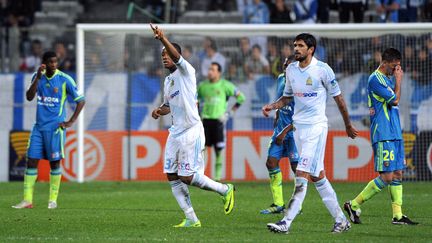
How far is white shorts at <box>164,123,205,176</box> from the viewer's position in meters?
12.7

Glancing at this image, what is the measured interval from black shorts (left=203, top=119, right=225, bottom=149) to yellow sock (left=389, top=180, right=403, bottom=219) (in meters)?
9.14

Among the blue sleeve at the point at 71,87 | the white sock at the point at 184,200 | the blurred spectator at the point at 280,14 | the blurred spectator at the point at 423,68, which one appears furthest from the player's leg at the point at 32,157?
the blurred spectator at the point at 280,14

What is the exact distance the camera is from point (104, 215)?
48.2 feet

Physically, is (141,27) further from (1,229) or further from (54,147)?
(1,229)

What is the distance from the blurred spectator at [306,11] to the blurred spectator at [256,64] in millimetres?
2471

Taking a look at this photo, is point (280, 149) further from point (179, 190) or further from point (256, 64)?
point (256, 64)

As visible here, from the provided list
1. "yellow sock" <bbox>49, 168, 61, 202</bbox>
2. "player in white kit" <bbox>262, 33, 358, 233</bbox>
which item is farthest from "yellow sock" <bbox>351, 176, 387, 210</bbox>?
"yellow sock" <bbox>49, 168, 61, 202</bbox>

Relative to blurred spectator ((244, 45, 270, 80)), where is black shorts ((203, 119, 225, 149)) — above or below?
below

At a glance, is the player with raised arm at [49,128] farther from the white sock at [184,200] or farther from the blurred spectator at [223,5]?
the blurred spectator at [223,5]

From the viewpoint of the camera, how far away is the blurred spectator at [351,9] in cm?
2542

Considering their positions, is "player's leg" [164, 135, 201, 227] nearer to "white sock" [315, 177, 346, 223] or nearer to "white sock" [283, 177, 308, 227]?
"white sock" [283, 177, 308, 227]

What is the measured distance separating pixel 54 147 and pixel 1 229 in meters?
3.58

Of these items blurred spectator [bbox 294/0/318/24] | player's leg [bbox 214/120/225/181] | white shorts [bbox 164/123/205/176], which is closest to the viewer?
white shorts [bbox 164/123/205/176]

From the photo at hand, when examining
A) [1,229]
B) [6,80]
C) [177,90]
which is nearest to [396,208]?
[177,90]
